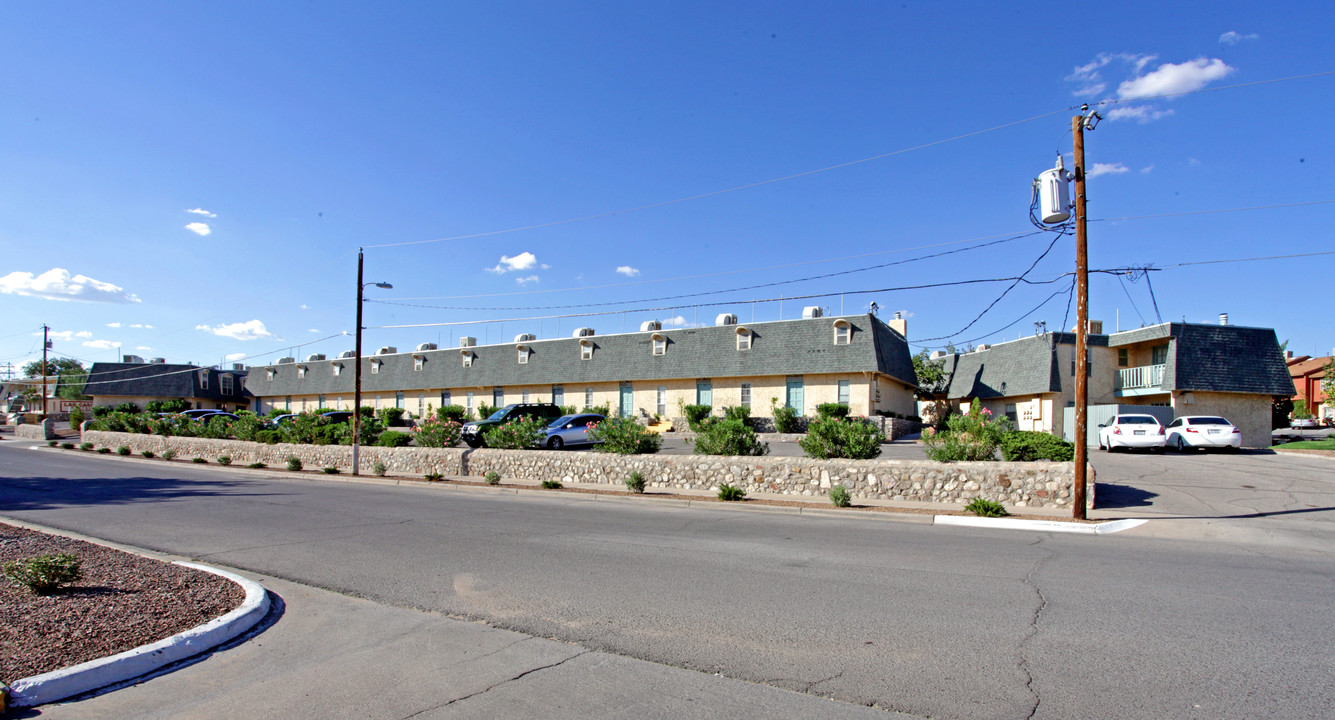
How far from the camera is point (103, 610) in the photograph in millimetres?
5793

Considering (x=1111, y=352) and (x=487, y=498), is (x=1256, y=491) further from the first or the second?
(x=1111, y=352)

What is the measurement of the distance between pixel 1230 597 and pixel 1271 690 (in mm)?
2910

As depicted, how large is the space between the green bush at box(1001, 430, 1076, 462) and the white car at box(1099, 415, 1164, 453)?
12.1 meters

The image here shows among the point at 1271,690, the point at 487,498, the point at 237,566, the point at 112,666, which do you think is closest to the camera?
the point at 1271,690

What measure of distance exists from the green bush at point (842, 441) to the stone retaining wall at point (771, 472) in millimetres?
609

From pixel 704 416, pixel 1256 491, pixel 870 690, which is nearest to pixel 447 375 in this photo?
pixel 704 416

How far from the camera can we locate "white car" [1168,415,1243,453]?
77.6ft

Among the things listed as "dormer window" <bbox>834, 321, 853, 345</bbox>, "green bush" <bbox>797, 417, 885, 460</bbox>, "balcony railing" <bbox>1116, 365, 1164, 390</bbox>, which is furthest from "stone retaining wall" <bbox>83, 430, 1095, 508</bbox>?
"balcony railing" <bbox>1116, 365, 1164, 390</bbox>

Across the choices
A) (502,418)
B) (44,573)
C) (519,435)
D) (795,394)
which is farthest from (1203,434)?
(44,573)

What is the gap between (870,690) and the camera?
14.9ft

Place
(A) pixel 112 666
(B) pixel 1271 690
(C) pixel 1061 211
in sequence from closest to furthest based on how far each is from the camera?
(B) pixel 1271 690 → (A) pixel 112 666 → (C) pixel 1061 211

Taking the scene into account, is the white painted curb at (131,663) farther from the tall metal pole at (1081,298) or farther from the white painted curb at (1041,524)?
the tall metal pole at (1081,298)

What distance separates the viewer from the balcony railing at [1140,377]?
1246 inches

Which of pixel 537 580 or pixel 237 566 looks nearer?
pixel 537 580
